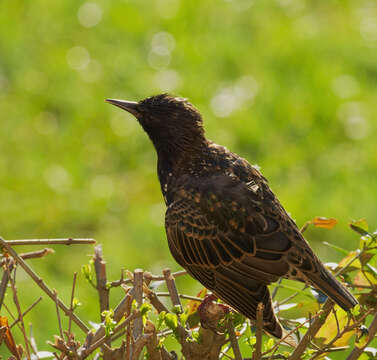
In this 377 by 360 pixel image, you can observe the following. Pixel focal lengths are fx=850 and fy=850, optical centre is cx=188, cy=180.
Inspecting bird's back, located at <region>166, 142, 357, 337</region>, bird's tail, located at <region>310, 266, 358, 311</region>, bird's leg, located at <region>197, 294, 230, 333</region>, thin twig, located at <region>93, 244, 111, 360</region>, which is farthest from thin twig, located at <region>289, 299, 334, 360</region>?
thin twig, located at <region>93, 244, 111, 360</region>

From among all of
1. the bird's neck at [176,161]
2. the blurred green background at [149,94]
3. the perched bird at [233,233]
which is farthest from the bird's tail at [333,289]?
the blurred green background at [149,94]

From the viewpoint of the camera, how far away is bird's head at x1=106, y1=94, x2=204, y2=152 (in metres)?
5.13

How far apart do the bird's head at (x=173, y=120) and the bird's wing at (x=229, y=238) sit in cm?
44

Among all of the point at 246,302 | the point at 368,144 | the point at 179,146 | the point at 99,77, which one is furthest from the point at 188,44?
the point at 246,302

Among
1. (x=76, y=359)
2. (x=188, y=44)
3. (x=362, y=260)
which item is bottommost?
(x=76, y=359)

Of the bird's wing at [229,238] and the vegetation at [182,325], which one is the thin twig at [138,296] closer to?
the vegetation at [182,325]

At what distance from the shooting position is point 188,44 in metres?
10.9

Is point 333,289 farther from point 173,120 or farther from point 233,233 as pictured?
point 173,120

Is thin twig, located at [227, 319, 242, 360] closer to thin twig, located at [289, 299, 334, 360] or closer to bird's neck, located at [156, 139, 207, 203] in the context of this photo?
thin twig, located at [289, 299, 334, 360]

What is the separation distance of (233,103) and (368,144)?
163cm

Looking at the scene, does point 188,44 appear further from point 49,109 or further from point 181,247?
point 181,247

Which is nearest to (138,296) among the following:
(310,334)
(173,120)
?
(310,334)

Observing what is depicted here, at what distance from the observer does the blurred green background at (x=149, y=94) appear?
8.03 m

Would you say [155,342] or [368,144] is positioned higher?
[368,144]
